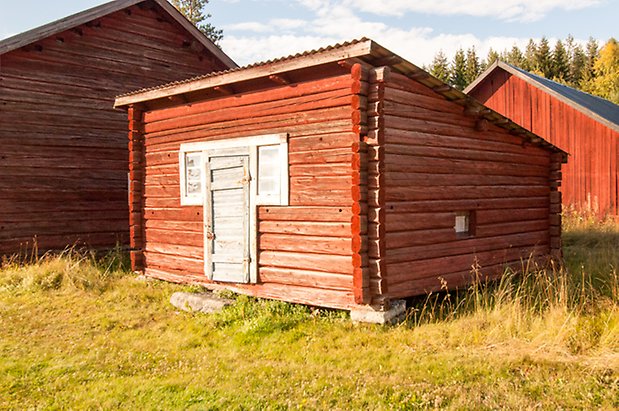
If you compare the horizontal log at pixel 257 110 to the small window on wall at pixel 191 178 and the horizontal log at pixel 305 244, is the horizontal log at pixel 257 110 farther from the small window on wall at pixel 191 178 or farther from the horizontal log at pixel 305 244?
the horizontal log at pixel 305 244

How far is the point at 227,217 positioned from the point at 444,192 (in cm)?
368

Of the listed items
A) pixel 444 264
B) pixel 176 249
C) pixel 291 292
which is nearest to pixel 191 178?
pixel 176 249

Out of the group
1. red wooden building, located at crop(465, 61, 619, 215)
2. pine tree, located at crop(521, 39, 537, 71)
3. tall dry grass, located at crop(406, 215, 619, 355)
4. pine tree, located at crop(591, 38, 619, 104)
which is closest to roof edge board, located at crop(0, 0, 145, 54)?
tall dry grass, located at crop(406, 215, 619, 355)

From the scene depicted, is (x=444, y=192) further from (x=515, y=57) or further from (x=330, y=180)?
(x=515, y=57)

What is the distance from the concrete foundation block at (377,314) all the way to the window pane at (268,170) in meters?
2.29

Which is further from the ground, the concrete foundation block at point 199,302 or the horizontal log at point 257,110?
the horizontal log at point 257,110

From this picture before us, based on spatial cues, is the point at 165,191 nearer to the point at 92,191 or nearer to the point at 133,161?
the point at 133,161

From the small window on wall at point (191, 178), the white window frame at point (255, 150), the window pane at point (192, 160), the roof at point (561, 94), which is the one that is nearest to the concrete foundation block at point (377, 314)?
the white window frame at point (255, 150)

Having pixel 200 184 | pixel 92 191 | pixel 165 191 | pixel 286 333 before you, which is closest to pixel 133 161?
pixel 165 191

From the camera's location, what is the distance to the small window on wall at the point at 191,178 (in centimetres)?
963

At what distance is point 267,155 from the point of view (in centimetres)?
846

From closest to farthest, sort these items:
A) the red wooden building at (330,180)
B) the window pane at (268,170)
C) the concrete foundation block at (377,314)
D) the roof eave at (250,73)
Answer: the roof eave at (250,73) → the concrete foundation block at (377,314) → the red wooden building at (330,180) → the window pane at (268,170)

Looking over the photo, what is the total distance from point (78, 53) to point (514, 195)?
1087 cm

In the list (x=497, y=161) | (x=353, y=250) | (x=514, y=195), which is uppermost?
(x=497, y=161)
